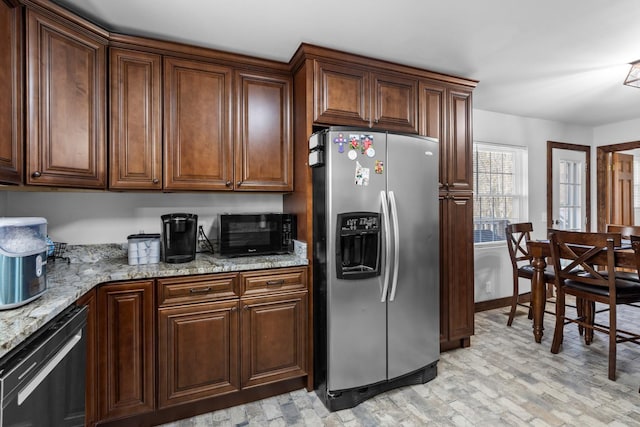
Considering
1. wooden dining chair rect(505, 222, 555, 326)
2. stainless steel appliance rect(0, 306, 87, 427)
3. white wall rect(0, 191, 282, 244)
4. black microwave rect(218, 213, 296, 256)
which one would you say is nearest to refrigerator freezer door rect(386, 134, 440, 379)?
black microwave rect(218, 213, 296, 256)

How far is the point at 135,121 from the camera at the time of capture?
2146 millimetres

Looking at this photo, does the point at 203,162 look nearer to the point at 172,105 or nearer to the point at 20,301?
the point at 172,105

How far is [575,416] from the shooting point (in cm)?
200

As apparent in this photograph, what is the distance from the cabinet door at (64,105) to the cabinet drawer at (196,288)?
78cm

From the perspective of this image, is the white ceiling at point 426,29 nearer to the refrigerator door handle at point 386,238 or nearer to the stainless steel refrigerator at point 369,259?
the stainless steel refrigerator at point 369,259

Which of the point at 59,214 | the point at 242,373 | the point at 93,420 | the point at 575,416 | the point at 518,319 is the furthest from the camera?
the point at 518,319

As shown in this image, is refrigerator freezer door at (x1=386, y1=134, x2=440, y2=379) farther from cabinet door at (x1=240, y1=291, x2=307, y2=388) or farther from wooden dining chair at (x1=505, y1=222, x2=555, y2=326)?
wooden dining chair at (x1=505, y1=222, x2=555, y2=326)

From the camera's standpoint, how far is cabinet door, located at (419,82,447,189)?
2.69 metres

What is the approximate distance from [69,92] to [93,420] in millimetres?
1834

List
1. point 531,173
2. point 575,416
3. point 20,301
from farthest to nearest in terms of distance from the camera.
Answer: point 531,173
point 575,416
point 20,301

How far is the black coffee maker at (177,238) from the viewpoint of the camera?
215 centimetres

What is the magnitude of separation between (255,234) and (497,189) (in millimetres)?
3167

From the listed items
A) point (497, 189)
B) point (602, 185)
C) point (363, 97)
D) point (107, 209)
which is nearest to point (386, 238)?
point (363, 97)

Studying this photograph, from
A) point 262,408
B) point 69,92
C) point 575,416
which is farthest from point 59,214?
point 575,416
